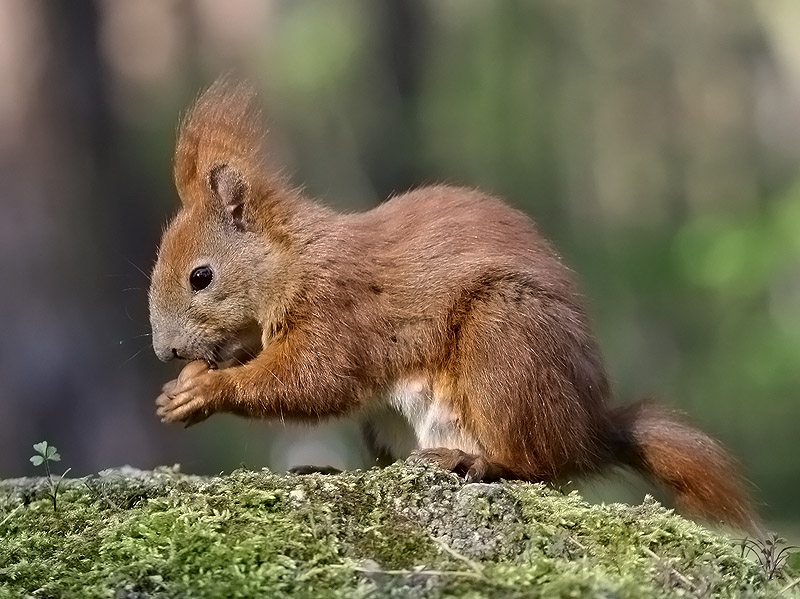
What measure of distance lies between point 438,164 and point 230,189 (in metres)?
6.19

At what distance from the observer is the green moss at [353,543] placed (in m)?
1.47

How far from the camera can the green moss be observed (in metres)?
Result: 1.47

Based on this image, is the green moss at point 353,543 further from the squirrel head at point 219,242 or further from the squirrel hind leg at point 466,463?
the squirrel head at point 219,242

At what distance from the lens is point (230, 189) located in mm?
2867

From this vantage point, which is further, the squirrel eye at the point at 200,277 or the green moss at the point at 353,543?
the squirrel eye at the point at 200,277

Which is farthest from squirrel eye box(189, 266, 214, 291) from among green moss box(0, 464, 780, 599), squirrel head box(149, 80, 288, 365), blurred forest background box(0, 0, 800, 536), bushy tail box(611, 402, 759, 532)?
bushy tail box(611, 402, 759, 532)

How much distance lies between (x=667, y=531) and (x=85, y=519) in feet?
3.69

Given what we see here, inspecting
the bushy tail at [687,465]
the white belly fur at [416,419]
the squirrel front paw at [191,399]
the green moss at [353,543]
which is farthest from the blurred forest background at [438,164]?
the green moss at [353,543]

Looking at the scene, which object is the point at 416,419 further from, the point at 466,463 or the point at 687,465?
the point at 687,465

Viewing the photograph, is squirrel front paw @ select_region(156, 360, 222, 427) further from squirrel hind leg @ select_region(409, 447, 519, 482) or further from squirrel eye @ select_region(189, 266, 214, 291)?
squirrel hind leg @ select_region(409, 447, 519, 482)

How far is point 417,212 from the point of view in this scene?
2867mm

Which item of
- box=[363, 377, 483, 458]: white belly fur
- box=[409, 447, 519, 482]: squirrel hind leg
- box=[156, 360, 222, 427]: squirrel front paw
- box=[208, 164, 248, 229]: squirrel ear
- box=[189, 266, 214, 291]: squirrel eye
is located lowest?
box=[409, 447, 519, 482]: squirrel hind leg

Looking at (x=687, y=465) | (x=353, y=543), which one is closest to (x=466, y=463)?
(x=687, y=465)

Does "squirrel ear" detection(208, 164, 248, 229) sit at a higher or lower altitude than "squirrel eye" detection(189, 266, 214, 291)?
higher
